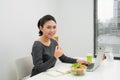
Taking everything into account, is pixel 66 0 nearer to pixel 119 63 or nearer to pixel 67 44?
pixel 67 44

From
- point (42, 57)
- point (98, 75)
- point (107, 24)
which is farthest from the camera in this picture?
point (107, 24)

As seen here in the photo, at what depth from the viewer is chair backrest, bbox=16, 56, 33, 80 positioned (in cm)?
212

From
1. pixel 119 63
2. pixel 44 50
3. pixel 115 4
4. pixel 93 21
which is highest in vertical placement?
pixel 115 4

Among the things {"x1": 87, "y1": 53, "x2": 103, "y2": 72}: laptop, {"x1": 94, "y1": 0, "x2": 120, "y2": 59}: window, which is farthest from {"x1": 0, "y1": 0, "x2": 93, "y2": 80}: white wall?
{"x1": 87, "y1": 53, "x2": 103, "y2": 72}: laptop

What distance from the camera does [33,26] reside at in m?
2.79

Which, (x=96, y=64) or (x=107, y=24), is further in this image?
(x=107, y=24)

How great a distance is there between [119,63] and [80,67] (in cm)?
65

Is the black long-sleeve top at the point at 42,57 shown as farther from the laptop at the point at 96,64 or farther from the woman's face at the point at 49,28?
the laptop at the point at 96,64

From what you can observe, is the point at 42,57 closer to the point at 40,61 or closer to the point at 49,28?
the point at 40,61

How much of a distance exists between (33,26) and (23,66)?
0.80 meters

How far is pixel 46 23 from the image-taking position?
2.05 m

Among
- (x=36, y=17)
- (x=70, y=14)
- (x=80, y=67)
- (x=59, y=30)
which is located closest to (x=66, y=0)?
(x=70, y=14)

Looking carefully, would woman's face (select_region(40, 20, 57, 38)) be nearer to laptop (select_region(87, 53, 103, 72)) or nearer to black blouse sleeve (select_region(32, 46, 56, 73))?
black blouse sleeve (select_region(32, 46, 56, 73))

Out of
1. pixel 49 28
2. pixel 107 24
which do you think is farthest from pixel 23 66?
pixel 107 24
